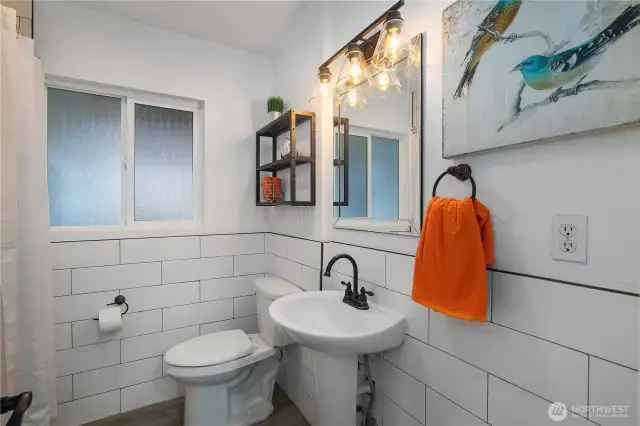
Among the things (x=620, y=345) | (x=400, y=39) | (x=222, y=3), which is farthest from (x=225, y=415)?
(x=222, y=3)

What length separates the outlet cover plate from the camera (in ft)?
2.38

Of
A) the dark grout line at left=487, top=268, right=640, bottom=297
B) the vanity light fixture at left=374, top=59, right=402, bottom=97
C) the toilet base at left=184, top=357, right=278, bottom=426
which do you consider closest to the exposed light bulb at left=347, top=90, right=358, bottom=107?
the vanity light fixture at left=374, top=59, right=402, bottom=97

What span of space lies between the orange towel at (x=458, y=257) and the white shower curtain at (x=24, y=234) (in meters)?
1.59

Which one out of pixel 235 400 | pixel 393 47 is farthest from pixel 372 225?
pixel 235 400

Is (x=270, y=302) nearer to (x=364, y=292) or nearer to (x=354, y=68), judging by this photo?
(x=364, y=292)

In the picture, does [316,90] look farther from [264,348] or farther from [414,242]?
[264,348]

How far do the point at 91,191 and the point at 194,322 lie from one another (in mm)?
1029

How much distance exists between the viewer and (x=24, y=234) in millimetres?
1356

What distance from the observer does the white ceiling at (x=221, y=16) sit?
1.69m

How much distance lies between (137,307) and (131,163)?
897mm

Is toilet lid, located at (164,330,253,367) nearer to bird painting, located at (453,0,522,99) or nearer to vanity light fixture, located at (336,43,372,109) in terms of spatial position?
vanity light fixture, located at (336,43,372,109)

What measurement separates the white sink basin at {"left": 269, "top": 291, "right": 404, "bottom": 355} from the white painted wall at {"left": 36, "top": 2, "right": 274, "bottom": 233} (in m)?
0.97

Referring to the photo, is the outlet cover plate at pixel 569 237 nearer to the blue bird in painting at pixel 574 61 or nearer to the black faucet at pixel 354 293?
the blue bird in painting at pixel 574 61

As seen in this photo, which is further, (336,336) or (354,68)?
(354,68)
